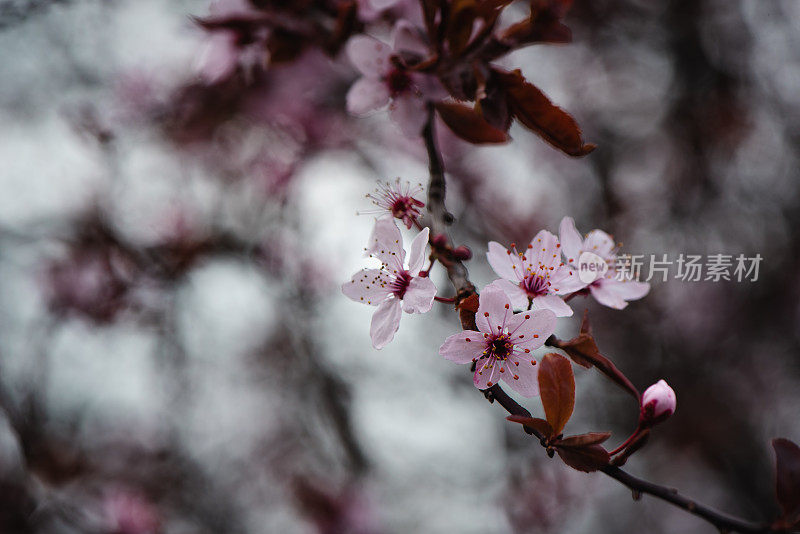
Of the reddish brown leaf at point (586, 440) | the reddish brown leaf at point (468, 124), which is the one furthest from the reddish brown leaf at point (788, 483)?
the reddish brown leaf at point (468, 124)

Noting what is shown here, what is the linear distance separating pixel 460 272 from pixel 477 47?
36cm

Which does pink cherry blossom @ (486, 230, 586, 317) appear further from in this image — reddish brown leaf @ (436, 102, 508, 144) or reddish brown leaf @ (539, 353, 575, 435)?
reddish brown leaf @ (436, 102, 508, 144)

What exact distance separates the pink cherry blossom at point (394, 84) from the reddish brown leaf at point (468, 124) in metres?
0.03

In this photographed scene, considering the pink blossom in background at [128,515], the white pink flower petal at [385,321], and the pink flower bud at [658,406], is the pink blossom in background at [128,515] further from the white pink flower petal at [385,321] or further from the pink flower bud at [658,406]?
the pink flower bud at [658,406]

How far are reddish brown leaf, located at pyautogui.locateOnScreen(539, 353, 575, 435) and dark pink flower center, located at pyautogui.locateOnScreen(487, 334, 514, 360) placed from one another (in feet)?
0.20

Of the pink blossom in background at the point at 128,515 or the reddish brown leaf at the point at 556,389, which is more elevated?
the reddish brown leaf at the point at 556,389

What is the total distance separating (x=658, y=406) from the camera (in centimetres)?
77

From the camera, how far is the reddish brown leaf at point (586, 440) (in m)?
0.67

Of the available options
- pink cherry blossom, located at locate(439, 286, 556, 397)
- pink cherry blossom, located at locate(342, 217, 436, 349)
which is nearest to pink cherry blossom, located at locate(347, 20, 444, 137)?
pink cherry blossom, located at locate(342, 217, 436, 349)

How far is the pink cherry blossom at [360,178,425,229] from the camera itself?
36.6 inches

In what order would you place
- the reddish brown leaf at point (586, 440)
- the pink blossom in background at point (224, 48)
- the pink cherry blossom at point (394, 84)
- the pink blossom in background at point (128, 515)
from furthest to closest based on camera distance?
the pink blossom in background at point (128, 515) < the pink blossom in background at point (224, 48) < the pink cherry blossom at point (394, 84) < the reddish brown leaf at point (586, 440)

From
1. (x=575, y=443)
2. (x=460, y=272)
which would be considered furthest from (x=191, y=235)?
(x=575, y=443)

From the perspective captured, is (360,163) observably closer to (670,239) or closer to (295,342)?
(295,342)

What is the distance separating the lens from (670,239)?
2859mm
